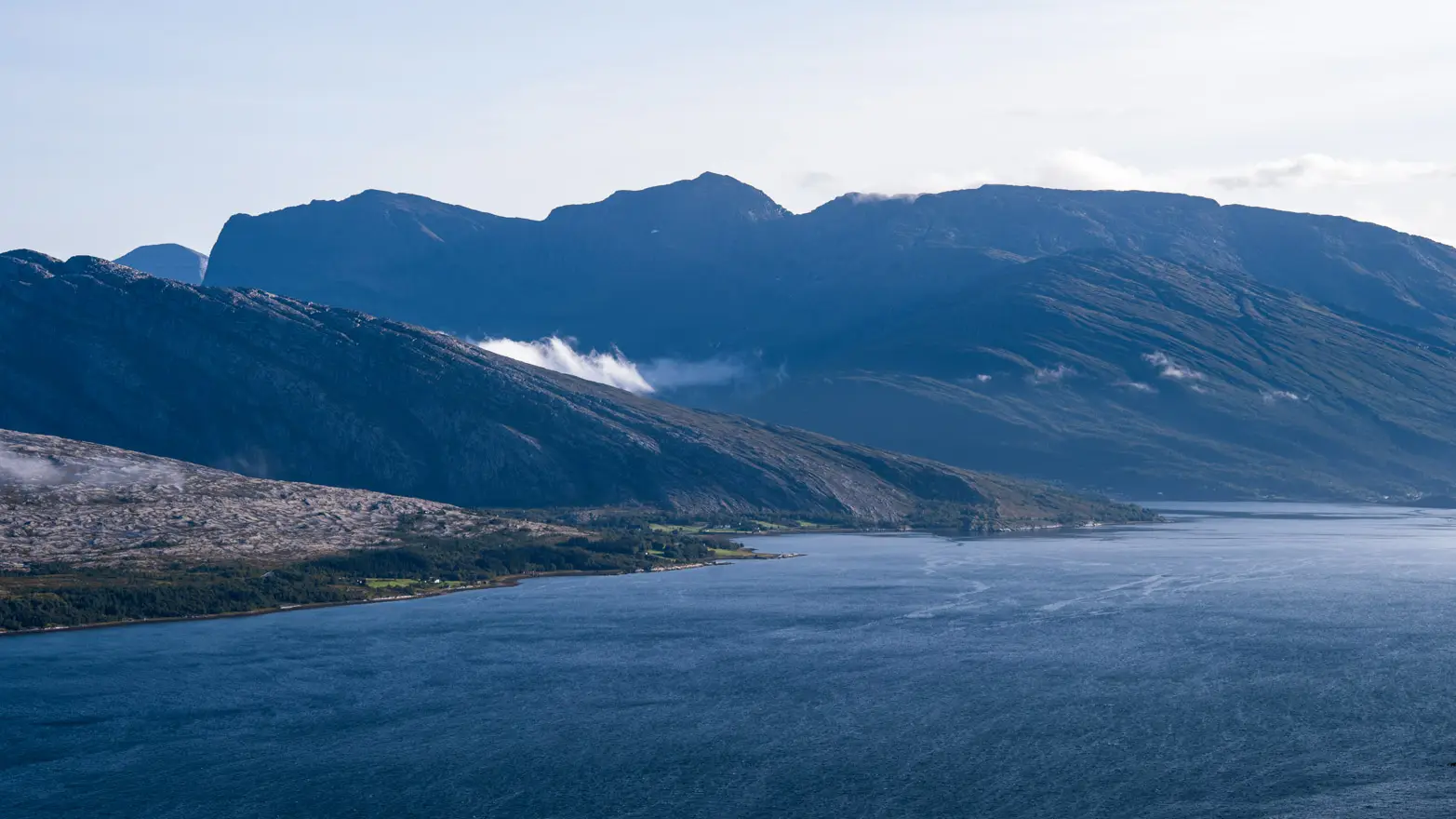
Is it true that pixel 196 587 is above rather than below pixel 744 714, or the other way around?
above

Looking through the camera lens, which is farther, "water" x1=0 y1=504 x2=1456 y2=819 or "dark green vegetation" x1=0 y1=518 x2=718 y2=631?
"dark green vegetation" x1=0 y1=518 x2=718 y2=631

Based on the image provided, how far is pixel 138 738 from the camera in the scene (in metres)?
99.1

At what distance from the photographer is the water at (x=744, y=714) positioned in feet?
279

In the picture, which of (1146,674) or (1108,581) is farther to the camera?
(1108,581)

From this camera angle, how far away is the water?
279 feet

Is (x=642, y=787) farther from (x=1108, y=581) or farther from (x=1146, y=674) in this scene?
(x=1108, y=581)

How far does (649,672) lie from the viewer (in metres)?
124

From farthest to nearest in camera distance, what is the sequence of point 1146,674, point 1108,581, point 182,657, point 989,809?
point 1108,581 < point 182,657 < point 1146,674 < point 989,809

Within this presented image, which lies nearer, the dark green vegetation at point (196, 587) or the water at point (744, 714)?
the water at point (744, 714)

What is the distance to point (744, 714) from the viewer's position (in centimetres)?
10725

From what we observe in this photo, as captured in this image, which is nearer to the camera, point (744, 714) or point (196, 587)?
point (744, 714)

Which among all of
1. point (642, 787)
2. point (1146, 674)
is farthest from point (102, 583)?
point (1146, 674)

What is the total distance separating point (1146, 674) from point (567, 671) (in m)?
49.4

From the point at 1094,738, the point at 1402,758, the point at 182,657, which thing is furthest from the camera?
the point at 182,657
